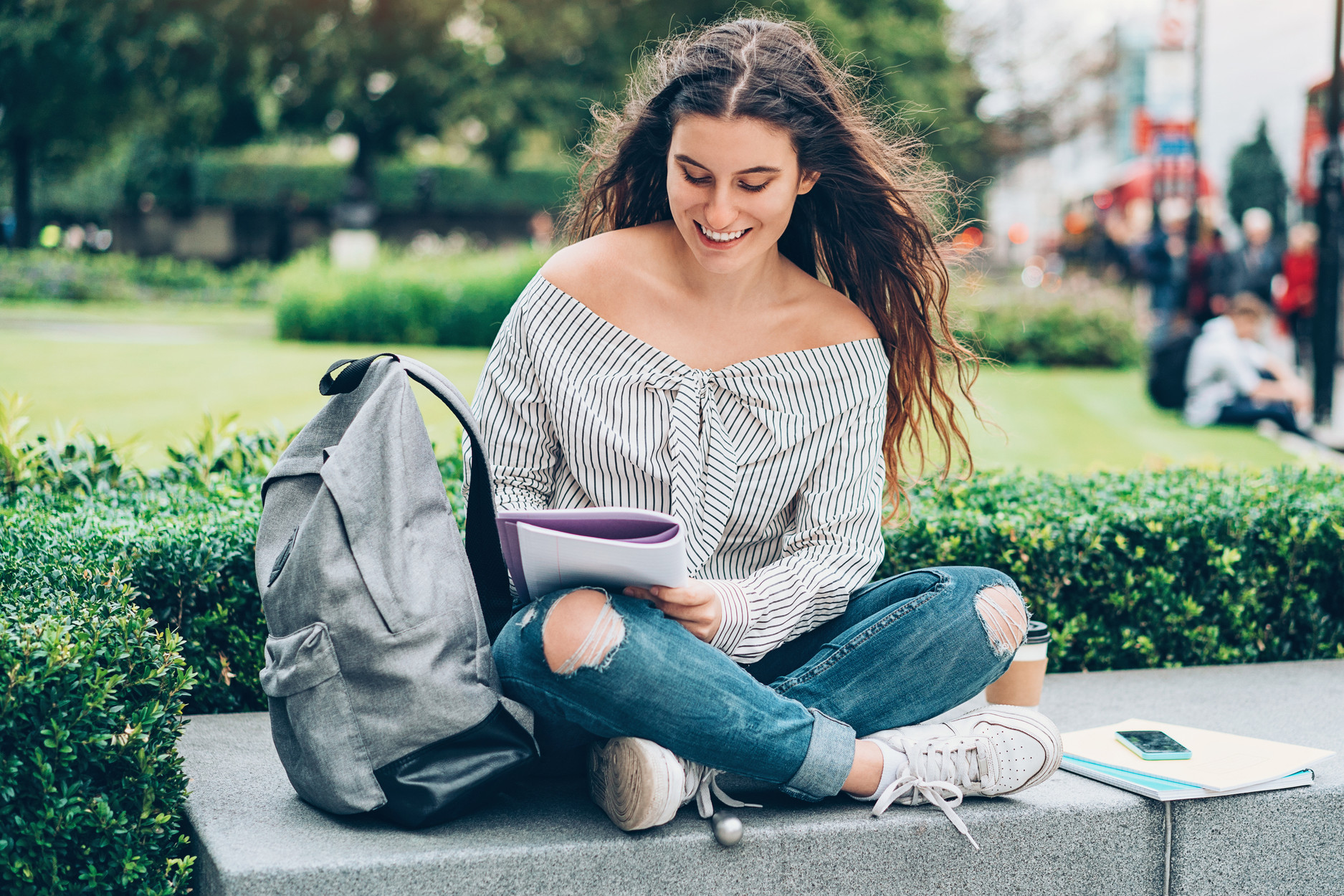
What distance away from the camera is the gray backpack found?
2.05 meters

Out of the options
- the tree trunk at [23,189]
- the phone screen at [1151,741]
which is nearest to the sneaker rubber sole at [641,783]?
the phone screen at [1151,741]

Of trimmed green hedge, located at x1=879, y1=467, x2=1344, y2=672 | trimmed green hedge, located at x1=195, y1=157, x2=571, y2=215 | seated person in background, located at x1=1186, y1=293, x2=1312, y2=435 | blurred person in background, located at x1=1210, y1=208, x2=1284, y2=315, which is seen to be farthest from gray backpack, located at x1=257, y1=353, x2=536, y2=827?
trimmed green hedge, located at x1=195, y1=157, x2=571, y2=215

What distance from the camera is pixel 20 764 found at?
77.9 inches

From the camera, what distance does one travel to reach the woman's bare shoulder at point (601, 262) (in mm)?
2611

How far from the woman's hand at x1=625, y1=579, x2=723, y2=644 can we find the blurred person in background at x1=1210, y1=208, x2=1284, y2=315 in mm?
12419

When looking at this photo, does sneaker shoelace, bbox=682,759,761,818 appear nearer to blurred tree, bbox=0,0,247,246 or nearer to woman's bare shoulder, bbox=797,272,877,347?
woman's bare shoulder, bbox=797,272,877,347

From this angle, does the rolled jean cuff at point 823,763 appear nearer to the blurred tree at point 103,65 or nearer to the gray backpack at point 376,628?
the gray backpack at point 376,628

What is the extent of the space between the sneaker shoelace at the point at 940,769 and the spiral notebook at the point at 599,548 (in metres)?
0.61

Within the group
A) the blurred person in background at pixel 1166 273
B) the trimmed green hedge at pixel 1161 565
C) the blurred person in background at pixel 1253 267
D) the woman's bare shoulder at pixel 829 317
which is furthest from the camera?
the blurred person in background at pixel 1166 273

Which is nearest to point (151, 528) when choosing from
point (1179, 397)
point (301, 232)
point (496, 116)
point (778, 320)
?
point (778, 320)

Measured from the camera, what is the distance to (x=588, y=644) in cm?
210

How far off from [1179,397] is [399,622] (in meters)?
9.74

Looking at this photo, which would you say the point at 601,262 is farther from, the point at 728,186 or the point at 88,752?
the point at 88,752

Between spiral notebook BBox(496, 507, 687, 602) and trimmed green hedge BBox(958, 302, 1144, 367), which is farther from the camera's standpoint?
trimmed green hedge BBox(958, 302, 1144, 367)
